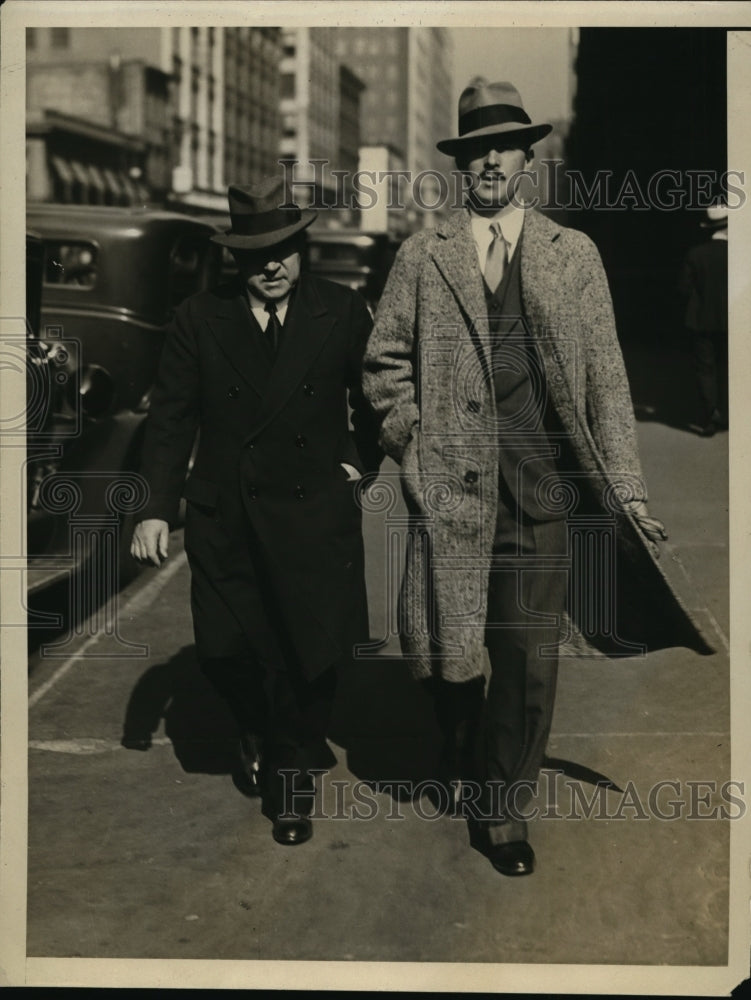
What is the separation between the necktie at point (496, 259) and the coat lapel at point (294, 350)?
57 cm

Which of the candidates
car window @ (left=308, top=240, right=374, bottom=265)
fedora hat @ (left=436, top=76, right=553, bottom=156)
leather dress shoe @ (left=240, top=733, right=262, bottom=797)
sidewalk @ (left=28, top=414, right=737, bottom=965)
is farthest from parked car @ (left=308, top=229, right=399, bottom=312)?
fedora hat @ (left=436, top=76, right=553, bottom=156)

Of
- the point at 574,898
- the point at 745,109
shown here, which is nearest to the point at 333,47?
the point at 745,109

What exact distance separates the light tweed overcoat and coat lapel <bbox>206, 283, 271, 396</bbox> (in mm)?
363

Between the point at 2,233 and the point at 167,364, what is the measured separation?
707mm

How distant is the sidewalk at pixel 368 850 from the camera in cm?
418

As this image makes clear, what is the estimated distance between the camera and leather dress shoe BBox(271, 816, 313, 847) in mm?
4668

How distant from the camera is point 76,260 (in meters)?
Result: 9.37

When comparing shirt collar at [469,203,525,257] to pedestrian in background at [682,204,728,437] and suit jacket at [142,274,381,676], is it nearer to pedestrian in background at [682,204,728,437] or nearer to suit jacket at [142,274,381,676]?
suit jacket at [142,274,381,676]

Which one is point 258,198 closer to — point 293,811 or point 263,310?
point 263,310

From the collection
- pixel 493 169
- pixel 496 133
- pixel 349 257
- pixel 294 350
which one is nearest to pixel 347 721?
pixel 294 350

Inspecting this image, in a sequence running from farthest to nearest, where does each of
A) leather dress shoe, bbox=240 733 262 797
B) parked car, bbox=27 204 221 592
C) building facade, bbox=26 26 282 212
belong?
parked car, bbox=27 204 221 592, building facade, bbox=26 26 282 212, leather dress shoe, bbox=240 733 262 797

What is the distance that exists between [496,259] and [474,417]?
1.65 ft

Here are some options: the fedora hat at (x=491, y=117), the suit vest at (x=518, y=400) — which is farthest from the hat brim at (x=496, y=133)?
the suit vest at (x=518, y=400)

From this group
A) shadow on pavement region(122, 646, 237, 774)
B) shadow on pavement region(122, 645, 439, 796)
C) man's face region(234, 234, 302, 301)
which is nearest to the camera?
man's face region(234, 234, 302, 301)
